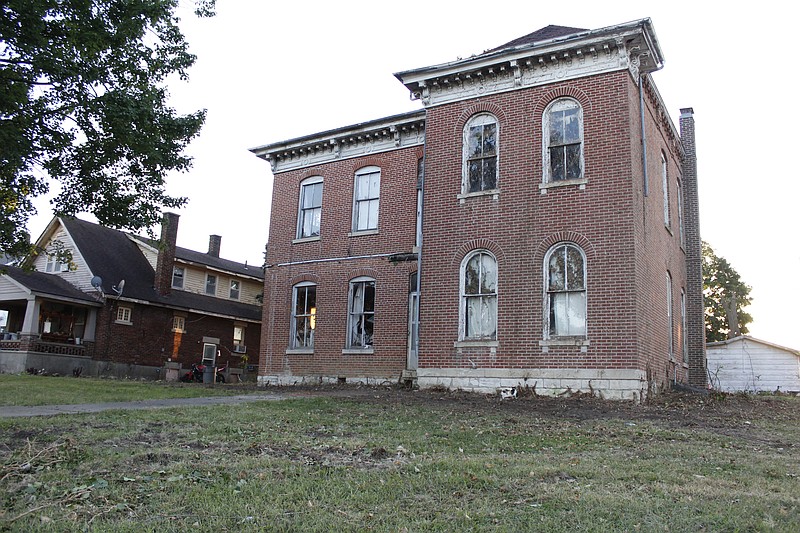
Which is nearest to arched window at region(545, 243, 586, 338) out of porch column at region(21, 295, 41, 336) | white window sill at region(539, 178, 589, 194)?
white window sill at region(539, 178, 589, 194)

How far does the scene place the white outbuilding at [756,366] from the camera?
28875 millimetres

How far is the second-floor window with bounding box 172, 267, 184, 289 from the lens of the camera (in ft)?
107

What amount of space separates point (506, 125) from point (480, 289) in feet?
13.7

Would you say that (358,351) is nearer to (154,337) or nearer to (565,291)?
(565,291)

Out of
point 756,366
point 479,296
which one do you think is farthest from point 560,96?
point 756,366

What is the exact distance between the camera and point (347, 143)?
840 inches

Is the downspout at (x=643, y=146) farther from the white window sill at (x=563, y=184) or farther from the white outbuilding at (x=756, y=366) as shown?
the white outbuilding at (x=756, y=366)

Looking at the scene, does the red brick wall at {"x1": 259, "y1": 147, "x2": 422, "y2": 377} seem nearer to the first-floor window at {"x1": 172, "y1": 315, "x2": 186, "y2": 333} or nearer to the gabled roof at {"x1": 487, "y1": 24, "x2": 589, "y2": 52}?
the gabled roof at {"x1": 487, "y1": 24, "x2": 589, "y2": 52}

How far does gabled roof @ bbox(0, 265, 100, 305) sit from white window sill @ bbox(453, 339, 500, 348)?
64.2 feet

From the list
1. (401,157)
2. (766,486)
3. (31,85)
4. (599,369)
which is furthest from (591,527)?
(401,157)

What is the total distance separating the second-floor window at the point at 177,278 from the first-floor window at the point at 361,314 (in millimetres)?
15617

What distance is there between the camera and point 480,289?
15898 mm

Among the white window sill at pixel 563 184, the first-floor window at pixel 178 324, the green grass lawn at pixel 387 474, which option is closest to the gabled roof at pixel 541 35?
the white window sill at pixel 563 184

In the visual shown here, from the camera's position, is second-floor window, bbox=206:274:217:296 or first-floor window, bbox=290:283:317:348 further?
second-floor window, bbox=206:274:217:296
